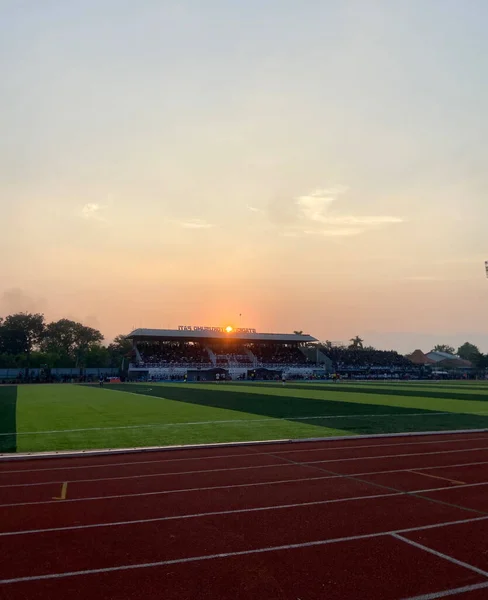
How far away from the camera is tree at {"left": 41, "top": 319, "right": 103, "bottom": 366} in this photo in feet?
413

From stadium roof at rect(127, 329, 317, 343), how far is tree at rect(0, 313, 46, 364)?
136ft

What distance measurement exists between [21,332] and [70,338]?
1212 centimetres

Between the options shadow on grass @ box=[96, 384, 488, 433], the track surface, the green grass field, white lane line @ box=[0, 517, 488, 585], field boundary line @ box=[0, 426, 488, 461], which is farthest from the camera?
shadow on grass @ box=[96, 384, 488, 433]

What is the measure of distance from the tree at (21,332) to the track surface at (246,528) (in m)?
113

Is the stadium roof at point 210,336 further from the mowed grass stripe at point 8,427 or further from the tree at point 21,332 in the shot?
the mowed grass stripe at point 8,427

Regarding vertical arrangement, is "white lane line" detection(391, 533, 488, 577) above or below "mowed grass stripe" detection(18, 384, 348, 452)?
above

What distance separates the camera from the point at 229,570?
6453mm

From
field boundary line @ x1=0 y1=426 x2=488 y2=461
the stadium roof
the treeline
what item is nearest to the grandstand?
the stadium roof

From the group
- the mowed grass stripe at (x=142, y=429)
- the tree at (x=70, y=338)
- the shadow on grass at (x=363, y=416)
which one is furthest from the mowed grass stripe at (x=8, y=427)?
the tree at (x=70, y=338)

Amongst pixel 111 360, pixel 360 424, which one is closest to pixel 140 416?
pixel 360 424

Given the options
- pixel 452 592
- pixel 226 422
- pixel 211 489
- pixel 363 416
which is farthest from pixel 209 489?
pixel 363 416

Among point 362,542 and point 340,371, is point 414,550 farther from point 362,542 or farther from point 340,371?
point 340,371

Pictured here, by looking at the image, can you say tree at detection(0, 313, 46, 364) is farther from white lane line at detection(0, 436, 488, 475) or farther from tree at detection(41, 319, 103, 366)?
white lane line at detection(0, 436, 488, 475)

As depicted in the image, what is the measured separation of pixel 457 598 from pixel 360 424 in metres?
15.2
